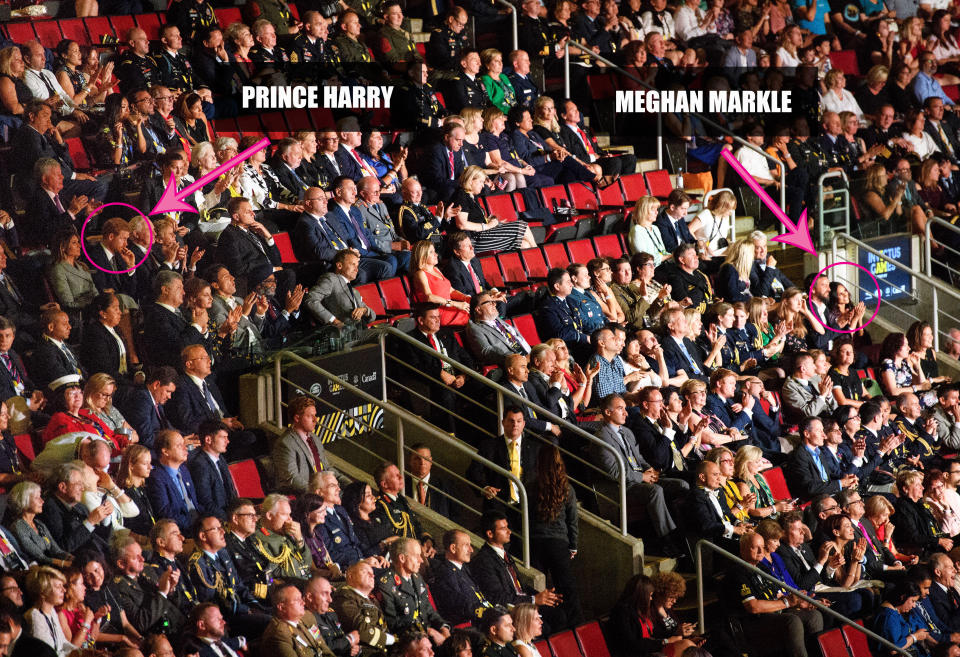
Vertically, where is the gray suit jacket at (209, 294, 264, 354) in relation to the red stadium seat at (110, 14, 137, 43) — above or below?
below

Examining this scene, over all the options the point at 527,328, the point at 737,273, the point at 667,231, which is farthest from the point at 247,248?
the point at 737,273

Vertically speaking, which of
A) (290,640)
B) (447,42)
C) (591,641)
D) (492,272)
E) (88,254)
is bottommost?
(591,641)

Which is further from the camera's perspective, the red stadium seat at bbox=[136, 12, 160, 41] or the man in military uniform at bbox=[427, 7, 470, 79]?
the man in military uniform at bbox=[427, 7, 470, 79]

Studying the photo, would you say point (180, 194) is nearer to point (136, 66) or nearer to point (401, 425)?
point (136, 66)

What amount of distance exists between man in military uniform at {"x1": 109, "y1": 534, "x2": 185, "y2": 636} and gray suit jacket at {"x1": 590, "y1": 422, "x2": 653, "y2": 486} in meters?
2.56

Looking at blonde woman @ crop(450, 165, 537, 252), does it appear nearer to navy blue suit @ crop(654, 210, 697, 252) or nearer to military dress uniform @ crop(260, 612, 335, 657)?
navy blue suit @ crop(654, 210, 697, 252)

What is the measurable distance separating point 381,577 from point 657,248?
4119mm

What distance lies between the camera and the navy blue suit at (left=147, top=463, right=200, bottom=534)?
6953mm

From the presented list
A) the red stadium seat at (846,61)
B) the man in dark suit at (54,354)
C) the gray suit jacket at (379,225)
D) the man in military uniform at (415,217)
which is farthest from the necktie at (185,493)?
the red stadium seat at (846,61)

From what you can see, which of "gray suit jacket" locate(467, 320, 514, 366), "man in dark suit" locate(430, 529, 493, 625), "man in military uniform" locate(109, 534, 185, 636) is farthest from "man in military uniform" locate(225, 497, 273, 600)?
"gray suit jacket" locate(467, 320, 514, 366)

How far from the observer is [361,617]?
6926 mm

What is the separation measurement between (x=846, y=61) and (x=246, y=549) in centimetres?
894

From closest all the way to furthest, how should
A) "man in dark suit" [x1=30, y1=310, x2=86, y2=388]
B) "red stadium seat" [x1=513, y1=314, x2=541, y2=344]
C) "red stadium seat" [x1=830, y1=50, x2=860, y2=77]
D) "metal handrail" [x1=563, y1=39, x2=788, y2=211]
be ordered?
"man in dark suit" [x1=30, y1=310, x2=86, y2=388] < "red stadium seat" [x1=513, y1=314, x2=541, y2=344] < "metal handrail" [x1=563, y1=39, x2=788, y2=211] < "red stadium seat" [x1=830, y1=50, x2=860, y2=77]

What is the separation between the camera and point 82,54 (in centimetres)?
989
